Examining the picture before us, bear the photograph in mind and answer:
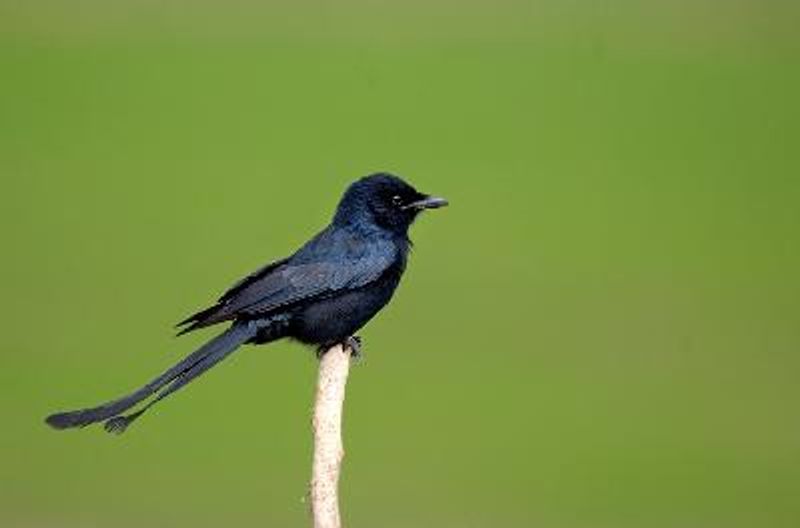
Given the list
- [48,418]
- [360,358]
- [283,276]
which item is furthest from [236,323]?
[48,418]

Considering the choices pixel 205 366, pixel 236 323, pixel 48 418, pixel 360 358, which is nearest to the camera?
pixel 48 418

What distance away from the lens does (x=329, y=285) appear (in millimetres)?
4980

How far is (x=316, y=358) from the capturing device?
5094 millimetres

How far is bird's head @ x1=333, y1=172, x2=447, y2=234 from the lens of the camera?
527cm

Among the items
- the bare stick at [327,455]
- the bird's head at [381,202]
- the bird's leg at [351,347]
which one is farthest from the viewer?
the bird's head at [381,202]

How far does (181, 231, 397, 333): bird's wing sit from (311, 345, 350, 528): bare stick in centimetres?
53

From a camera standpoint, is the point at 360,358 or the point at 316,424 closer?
the point at 316,424

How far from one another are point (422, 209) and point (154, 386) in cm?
158

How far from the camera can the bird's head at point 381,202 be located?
5266mm

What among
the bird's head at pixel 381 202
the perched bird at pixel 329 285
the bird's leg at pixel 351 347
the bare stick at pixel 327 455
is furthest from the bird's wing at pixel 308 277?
the bare stick at pixel 327 455

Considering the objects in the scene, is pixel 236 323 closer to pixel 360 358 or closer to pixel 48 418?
pixel 360 358

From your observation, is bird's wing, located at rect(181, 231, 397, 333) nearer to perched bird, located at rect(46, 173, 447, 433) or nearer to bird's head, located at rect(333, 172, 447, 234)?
perched bird, located at rect(46, 173, 447, 433)

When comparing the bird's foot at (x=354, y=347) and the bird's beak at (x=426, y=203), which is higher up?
the bird's beak at (x=426, y=203)

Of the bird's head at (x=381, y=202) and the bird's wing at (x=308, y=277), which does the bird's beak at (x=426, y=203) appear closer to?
the bird's head at (x=381, y=202)
